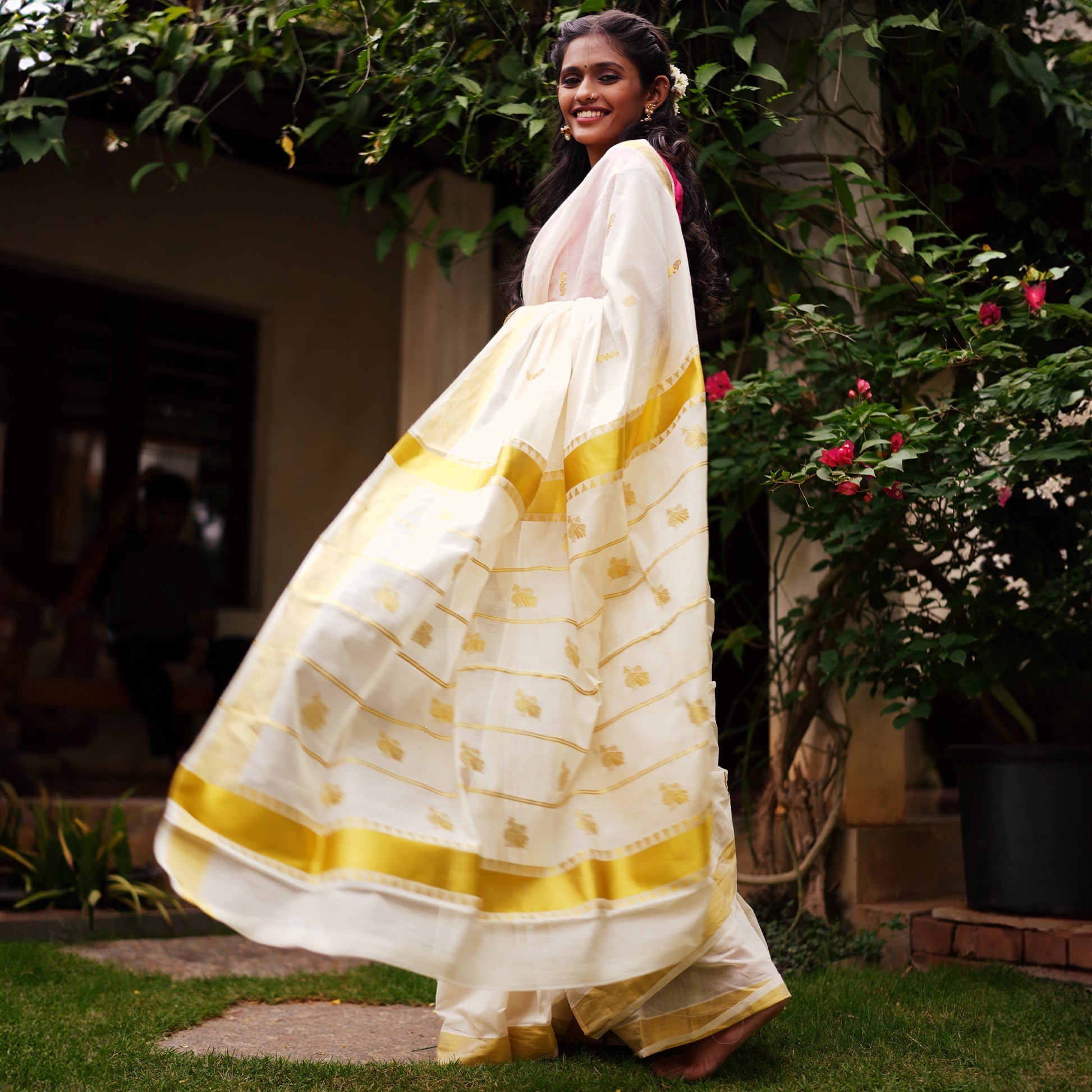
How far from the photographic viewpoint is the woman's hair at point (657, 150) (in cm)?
232

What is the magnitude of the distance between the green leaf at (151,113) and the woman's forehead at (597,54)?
170cm

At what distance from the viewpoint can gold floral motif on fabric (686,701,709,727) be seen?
6.00ft

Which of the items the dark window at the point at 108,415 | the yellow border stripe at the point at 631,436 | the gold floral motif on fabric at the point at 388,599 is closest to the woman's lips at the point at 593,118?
the yellow border stripe at the point at 631,436

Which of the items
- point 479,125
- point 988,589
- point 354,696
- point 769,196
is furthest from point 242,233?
point 354,696

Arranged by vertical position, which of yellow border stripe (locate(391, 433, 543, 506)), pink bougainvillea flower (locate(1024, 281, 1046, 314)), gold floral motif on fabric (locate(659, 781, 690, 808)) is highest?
pink bougainvillea flower (locate(1024, 281, 1046, 314))

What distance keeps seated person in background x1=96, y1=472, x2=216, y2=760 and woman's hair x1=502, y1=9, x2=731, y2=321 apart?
10.5ft

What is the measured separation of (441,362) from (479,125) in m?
0.86

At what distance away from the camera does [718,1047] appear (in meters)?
2.03

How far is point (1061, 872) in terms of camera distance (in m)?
2.98

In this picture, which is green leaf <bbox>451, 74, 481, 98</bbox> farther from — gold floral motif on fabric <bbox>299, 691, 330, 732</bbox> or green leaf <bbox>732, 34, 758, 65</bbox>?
gold floral motif on fabric <bbox>299, 691, 330, 732</bbox>

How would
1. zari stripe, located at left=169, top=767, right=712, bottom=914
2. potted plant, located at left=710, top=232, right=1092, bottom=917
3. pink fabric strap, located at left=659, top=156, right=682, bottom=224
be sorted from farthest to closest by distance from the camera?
potted plant, located at left=710, top=232, right=1092, bottom=917, pink fabric strap, located at left=659, top=156, right=682, bottom=224, zari stripe, located at left=169, top=767, right=712, bottom=914

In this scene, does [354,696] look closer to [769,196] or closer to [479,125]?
[769,196]

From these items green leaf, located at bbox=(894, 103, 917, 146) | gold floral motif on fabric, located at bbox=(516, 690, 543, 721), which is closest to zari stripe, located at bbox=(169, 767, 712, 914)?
gold floral motif on fabric, located at bbox=(516, 690, 543, 721)

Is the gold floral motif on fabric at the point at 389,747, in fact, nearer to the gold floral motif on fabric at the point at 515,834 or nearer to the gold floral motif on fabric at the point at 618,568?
the gold floral motif on fabric at the point at 515,834
